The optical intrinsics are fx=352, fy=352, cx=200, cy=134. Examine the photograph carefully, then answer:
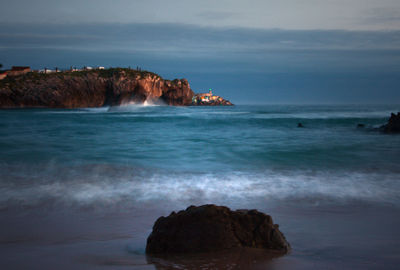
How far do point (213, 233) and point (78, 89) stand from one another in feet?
318

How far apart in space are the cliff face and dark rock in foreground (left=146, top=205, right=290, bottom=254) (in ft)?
301

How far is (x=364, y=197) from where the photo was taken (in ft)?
21.0

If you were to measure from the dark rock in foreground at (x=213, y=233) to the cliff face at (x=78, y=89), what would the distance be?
91.9 m

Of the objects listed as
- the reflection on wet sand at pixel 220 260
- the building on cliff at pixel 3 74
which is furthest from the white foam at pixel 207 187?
the building on cliff at pixel 3 74

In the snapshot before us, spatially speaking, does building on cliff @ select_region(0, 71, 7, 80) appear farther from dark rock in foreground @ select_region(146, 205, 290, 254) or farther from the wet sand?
dark rock in foreground @ select_region(146, 205, 290, 254)

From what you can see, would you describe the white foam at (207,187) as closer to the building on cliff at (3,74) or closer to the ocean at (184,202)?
the ocean at (184,202)

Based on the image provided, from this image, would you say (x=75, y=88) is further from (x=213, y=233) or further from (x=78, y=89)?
(x=213, y=233)

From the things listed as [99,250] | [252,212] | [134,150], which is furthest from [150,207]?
[134,150]

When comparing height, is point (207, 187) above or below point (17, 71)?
below

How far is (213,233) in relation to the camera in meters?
3.56

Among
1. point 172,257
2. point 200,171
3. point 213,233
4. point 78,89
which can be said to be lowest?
point 200,171

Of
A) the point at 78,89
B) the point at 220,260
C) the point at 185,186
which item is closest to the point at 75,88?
the point at 78,89

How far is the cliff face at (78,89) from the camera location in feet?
282

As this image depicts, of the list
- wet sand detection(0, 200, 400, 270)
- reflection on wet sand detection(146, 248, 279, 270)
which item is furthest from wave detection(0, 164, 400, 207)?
reflection on wet sand detection(146, 248, 279, 270)
